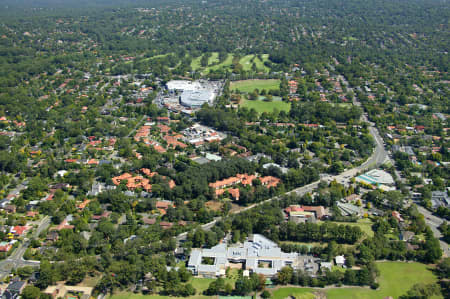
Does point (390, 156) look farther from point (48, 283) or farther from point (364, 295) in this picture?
point (48, 283)

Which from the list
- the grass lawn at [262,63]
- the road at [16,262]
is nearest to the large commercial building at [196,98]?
the grass lawn at [262,63]

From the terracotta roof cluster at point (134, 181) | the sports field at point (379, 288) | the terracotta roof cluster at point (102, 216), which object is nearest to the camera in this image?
the sports field at point (379, 288)

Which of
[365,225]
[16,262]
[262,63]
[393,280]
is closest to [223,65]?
[262,63]

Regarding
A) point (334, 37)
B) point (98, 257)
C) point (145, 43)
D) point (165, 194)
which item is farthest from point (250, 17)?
point (98, 257)

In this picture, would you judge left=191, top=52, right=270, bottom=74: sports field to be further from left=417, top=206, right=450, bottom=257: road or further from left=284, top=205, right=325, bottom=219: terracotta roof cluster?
left=417, top=206, right=450, bottom=257: road

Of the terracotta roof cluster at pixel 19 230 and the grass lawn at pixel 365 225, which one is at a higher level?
the terracotta roof cluster at pixel 19 230

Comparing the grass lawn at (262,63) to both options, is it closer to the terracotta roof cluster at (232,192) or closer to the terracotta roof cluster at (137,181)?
the terracotta roof cluster at (137,181)
